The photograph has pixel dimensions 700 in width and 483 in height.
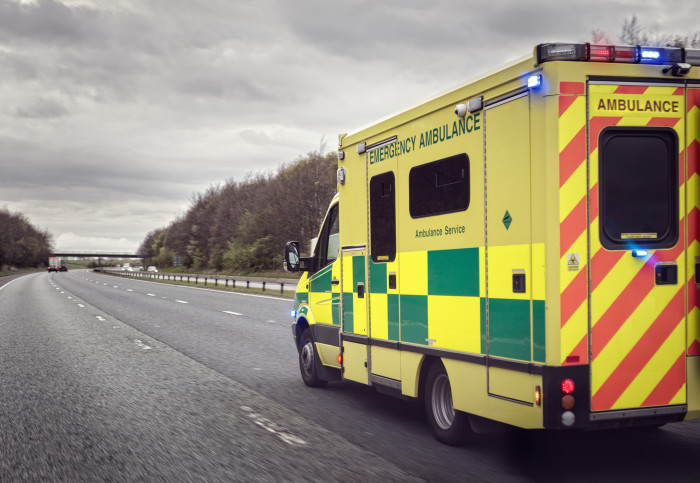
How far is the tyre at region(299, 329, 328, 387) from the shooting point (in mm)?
8688

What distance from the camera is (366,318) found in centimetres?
721

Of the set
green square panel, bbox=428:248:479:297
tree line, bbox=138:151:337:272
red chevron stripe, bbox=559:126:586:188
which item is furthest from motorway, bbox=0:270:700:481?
tree line, bbox=138:151:337:272

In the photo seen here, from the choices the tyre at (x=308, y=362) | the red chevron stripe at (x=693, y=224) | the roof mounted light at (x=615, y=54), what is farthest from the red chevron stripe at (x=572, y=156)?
the tyre at (x=308, y=362)

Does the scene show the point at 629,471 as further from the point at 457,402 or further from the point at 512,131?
the point at 512,131

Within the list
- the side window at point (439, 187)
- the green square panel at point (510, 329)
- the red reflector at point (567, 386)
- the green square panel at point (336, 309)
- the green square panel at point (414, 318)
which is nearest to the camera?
the red reflector at point (567, 386)

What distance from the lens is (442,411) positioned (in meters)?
6.06

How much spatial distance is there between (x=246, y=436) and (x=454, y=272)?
7.70 ft

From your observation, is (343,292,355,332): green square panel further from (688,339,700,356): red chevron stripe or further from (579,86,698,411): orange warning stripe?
(688,339,700,356): red chevron stripe

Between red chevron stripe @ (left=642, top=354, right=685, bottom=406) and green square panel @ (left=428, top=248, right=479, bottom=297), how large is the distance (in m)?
1.39

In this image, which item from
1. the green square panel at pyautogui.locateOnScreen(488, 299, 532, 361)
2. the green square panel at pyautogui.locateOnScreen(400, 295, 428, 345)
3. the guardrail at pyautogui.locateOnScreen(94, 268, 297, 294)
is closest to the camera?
the green square panel at pyautogui.locateOnScreen(488, 299, 532, 361)

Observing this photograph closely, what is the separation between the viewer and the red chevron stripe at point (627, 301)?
188 inches

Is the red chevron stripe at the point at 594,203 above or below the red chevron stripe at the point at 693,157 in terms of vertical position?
below

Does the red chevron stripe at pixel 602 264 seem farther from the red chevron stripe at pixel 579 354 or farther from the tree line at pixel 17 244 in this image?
the tree line at pixel 17 244

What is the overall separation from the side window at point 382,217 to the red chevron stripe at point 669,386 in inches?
103
